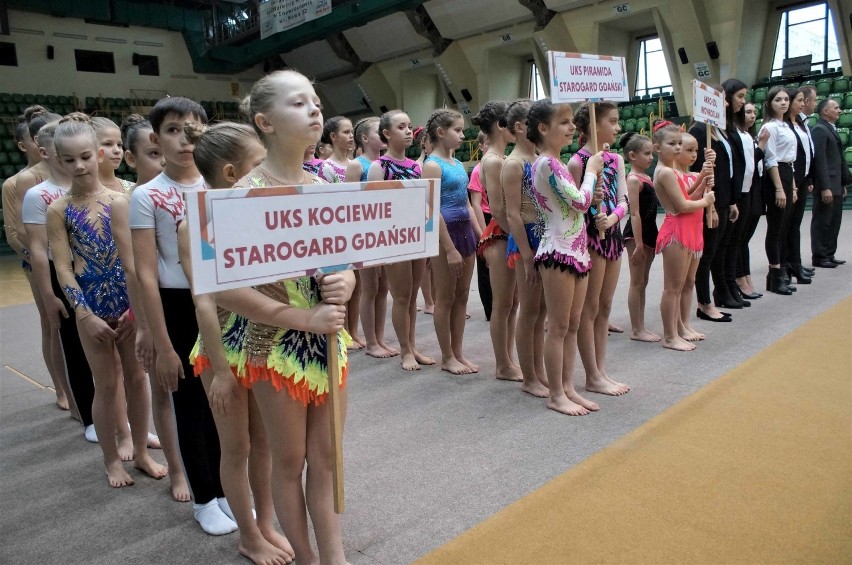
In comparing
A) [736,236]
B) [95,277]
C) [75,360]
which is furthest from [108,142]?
[736,236]

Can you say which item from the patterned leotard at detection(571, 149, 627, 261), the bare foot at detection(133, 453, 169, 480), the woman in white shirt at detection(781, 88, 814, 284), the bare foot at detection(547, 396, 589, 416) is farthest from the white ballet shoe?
the woman in white shirt at detection(781, 88, 814, 284)

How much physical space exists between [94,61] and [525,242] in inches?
786

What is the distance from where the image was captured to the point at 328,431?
1.73m

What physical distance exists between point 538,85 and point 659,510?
16.9m

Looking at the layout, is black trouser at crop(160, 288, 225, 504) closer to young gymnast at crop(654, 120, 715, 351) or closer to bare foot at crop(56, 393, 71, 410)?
bare foot at crop(56, 393, 71, 410)

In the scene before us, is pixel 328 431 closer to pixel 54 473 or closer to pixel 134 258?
pixel 134 258

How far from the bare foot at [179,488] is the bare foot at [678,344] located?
2974 mm

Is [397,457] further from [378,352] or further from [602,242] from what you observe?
[378,352]

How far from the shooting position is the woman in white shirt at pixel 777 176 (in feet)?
17.1

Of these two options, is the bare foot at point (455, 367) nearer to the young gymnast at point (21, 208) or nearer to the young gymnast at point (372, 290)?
the young gymnast at point (372, 290)

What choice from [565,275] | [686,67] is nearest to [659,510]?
[565,275]

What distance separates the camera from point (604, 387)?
10.8 feet

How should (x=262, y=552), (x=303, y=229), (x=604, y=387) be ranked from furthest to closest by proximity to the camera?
(x=604, y=387)
(x=262, y=552)
(x=303, y=229)

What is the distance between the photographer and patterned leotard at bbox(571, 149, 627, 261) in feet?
10.2
